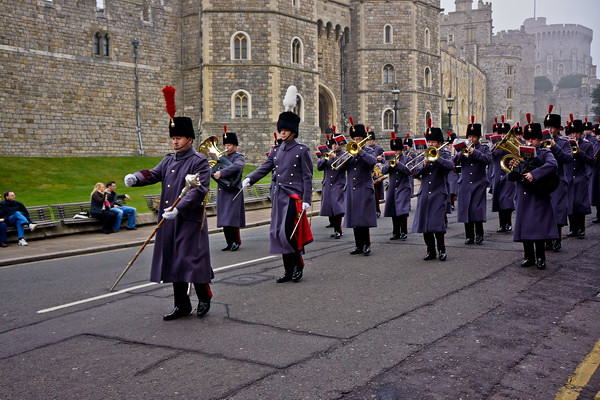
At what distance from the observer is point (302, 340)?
5977 millimetres

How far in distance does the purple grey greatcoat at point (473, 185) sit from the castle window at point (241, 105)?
26.9 m

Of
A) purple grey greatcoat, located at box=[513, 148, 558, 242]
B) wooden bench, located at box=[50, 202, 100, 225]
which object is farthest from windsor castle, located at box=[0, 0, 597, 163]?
purple grey greatcoat, located at box=[513, 148, 558, 242]

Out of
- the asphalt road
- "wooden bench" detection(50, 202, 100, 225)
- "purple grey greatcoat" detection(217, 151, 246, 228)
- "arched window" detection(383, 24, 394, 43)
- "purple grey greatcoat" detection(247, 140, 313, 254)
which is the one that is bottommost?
the asphalt road

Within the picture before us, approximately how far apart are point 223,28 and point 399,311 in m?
33.0

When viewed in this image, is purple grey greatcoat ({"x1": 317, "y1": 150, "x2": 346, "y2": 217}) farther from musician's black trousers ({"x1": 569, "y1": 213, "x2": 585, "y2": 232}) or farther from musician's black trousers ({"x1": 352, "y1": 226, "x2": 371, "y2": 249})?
musician's black trousers ({"x1": 569, "y1": 213, "x2": 585, "y2": 232})

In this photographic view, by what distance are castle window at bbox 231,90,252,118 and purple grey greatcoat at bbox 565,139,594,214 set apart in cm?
2626

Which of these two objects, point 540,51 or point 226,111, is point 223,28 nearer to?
point 226,111

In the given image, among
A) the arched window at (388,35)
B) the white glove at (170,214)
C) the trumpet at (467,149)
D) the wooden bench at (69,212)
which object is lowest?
the wooden bench at (69,212)

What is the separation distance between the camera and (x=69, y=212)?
16.1 m

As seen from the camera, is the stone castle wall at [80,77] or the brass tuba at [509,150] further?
the stone castle wall at [80,77]

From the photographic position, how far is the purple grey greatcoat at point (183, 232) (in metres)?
6.88

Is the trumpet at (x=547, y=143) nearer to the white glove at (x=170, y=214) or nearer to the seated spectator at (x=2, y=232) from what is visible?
the white glove at (x=170, y=214)

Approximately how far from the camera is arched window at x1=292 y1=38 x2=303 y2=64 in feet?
131

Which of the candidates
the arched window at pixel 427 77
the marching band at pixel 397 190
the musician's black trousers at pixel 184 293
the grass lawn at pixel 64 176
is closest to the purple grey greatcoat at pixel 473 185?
the marching band at pixel 397 190
